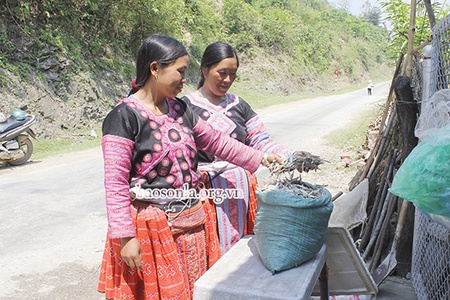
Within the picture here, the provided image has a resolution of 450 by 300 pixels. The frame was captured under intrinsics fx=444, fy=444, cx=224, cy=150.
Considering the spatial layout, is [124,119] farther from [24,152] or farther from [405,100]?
[24,152]

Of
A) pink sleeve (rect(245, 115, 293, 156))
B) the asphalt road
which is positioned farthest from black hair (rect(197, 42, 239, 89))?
the asphalt road

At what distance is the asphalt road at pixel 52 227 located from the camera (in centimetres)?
335

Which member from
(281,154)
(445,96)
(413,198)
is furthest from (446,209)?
(281,154)

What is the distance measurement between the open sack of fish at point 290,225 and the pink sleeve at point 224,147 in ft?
1.43

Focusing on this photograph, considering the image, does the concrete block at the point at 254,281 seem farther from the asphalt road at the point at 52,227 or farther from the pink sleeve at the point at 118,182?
the asphalt road at the point at 52,227

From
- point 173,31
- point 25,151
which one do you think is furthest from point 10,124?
point 173,31

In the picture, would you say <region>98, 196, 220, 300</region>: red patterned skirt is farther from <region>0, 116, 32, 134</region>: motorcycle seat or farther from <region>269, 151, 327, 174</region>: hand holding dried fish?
<region>0, 116, 32, 134</region>: motorcycle seat

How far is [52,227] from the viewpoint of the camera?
454 centimetres

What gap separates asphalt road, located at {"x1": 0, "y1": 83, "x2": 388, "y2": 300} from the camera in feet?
11.0

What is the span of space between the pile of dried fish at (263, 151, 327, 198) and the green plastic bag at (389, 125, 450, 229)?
43cm

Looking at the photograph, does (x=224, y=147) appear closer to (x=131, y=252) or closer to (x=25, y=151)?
(x=131, y=252)

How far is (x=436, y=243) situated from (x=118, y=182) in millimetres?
1725

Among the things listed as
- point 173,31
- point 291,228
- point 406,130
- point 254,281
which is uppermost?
point 173,31

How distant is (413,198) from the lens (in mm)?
1592
